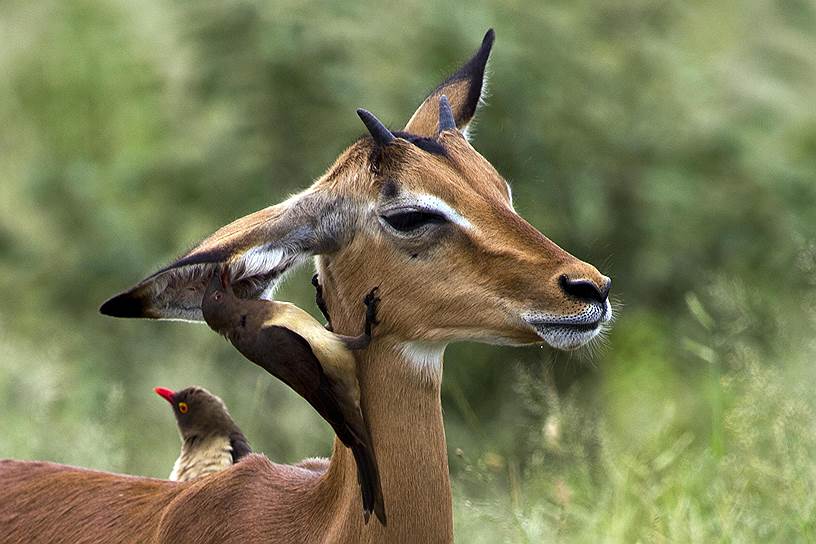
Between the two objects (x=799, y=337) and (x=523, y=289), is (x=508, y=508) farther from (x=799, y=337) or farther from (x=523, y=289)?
(x=799, y=337)

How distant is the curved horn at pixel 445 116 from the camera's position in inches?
189

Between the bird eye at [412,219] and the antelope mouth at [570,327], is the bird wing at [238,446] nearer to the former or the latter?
the bird eye at [412,219]

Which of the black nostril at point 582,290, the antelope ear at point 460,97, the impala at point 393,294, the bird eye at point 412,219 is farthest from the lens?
the antelope ear at point 460,97

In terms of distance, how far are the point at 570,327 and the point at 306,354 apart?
700 millimetres

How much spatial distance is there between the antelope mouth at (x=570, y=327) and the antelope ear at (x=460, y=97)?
0.94m

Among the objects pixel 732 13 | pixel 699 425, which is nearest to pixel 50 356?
pixel 699 425

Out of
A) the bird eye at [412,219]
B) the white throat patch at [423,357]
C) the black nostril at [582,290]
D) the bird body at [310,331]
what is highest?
the bird eye at [412,219]

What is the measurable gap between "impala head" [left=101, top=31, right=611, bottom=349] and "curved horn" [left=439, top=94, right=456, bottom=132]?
0.13 meters

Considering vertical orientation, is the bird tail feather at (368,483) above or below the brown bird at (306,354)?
below

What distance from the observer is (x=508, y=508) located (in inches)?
254

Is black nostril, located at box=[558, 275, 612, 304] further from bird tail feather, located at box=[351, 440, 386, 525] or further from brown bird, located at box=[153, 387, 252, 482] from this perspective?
brown bird, located at box=[153, 387, 252, 482]

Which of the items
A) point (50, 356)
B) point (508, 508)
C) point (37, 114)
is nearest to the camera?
point (508, 508)

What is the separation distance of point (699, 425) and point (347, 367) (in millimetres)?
6717

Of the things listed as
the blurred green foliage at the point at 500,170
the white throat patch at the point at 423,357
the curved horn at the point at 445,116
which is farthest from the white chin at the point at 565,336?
the blurred green foliage at the point at 500,170
